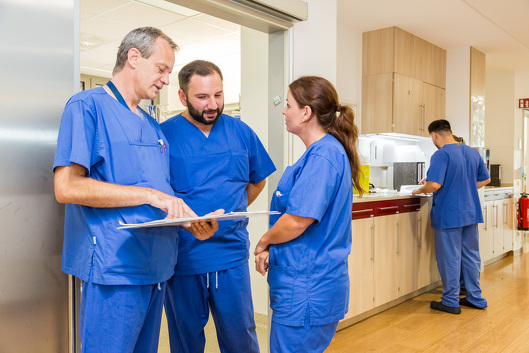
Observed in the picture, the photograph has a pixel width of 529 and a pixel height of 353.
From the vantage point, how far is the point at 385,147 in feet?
16.6

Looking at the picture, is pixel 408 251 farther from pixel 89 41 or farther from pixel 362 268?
pixel 89 41

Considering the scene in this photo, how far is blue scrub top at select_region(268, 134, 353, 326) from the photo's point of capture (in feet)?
4.79

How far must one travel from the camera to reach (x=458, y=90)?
220 inches

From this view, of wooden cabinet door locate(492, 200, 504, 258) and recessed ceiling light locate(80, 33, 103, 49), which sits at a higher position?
recessed ceiling light locate(80, 33, 103, 49)

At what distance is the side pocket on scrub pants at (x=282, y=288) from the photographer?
1485 mm

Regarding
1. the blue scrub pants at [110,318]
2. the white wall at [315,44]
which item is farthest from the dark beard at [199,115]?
the white wall at [315,44]

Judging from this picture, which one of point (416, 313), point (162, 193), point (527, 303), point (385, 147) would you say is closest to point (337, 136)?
point (162, 193)

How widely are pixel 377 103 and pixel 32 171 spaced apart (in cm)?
390

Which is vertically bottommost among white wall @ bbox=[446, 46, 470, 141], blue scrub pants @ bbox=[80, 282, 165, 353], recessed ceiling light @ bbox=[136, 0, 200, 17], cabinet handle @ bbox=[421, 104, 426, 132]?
blue scrub pants @ bbox=[80, 282, 165, 353]

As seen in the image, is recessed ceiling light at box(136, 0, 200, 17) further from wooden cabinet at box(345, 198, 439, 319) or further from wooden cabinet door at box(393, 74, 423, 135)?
wooden cabinet at box(345, 198, 439, 319)

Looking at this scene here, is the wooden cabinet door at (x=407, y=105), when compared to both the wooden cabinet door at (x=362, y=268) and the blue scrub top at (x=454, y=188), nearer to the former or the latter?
the blue scrub top at (x=454, y=188)

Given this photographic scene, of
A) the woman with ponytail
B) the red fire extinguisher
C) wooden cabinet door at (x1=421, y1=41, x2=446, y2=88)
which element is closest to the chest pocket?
the woman with ponytail

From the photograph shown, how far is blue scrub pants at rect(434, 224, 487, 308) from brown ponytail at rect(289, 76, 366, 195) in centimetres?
250

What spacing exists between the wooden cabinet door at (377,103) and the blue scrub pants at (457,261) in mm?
1362
